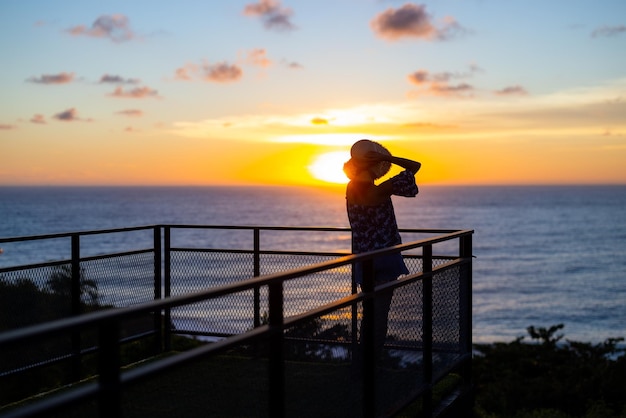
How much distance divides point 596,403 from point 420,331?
9212 mm

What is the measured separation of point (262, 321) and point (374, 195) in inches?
Result: 116

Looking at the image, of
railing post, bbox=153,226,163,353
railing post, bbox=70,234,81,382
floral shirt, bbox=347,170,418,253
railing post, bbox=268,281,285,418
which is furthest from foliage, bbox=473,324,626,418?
railing post, bbox=268,281,285,418

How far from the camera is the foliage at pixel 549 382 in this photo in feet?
49.6

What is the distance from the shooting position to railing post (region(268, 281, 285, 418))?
390 centimetres

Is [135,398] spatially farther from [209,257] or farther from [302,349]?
[209,257]

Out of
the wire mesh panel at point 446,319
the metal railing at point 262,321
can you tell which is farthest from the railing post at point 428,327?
the wire mesh panel at point 446,319

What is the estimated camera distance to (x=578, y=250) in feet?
248

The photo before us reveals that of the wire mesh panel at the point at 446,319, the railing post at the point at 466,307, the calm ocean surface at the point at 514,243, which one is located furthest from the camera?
the calm ocean surface at the point at 514,243

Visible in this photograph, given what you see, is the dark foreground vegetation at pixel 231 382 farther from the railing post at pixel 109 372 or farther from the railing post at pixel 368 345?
the railing post at pixel 109 372

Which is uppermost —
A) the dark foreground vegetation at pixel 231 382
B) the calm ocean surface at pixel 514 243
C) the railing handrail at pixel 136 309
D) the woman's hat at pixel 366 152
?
the woman's hat at pixel 366 152

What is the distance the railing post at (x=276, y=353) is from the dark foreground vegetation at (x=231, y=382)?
0.17 ft

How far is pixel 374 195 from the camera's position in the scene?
6.38m

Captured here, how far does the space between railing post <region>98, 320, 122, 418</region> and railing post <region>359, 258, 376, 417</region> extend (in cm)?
247

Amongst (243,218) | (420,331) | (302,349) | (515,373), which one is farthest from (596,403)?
(243,218)
